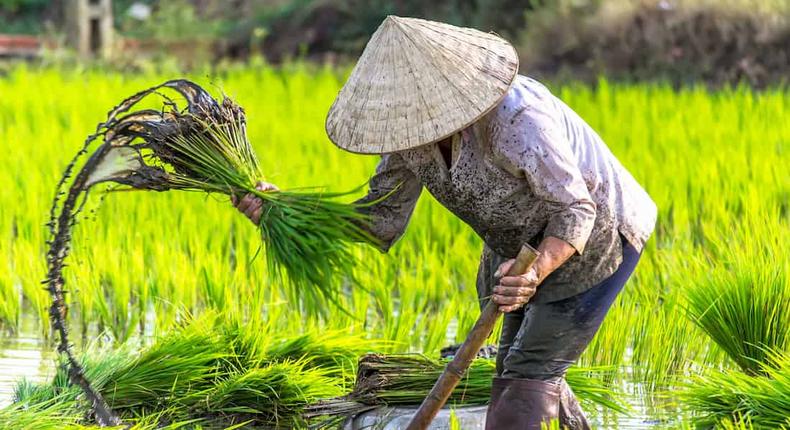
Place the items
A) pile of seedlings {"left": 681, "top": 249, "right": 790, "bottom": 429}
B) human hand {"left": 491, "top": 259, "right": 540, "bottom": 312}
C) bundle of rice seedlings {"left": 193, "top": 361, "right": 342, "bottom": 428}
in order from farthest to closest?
pile of seedlings {"left": 681, "top": 249, "right": 790, "bottom": 429}, bundle of rice seedlings {"left": 193, "top": 361, "right": 342, "bottom": 428}, human hand {"left": 491, "top": 259, "right": 540, "bottom": 312}

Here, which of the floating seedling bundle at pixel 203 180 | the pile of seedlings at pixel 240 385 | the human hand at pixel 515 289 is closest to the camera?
the human hand at pixel 515 289

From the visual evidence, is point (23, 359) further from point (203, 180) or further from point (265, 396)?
point (203, 180)

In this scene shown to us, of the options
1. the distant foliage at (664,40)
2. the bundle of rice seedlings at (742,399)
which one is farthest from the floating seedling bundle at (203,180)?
the distant foliage at (664,40)

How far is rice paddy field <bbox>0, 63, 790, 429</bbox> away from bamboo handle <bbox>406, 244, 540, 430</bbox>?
39 cm

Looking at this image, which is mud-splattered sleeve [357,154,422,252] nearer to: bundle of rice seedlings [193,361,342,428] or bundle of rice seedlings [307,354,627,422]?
bundle of rice seedlings [307,354,627,422]

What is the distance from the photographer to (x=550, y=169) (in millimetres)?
2605

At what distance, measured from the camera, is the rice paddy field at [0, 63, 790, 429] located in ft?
10.8

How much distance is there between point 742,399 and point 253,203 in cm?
112

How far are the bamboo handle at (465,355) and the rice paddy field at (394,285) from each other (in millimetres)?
393

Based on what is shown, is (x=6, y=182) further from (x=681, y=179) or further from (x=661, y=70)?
(x=661, y=70)

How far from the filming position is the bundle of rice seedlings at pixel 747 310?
3424mm

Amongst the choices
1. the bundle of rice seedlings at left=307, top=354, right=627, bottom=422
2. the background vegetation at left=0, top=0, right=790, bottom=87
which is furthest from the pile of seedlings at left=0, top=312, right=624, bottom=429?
the background vegetation at left=0, top=0, right=790, bottom=87

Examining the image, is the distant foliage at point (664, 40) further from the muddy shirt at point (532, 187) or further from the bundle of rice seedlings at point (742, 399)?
the muddy shirt at point (532, 187)

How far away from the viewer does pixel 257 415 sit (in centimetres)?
323
